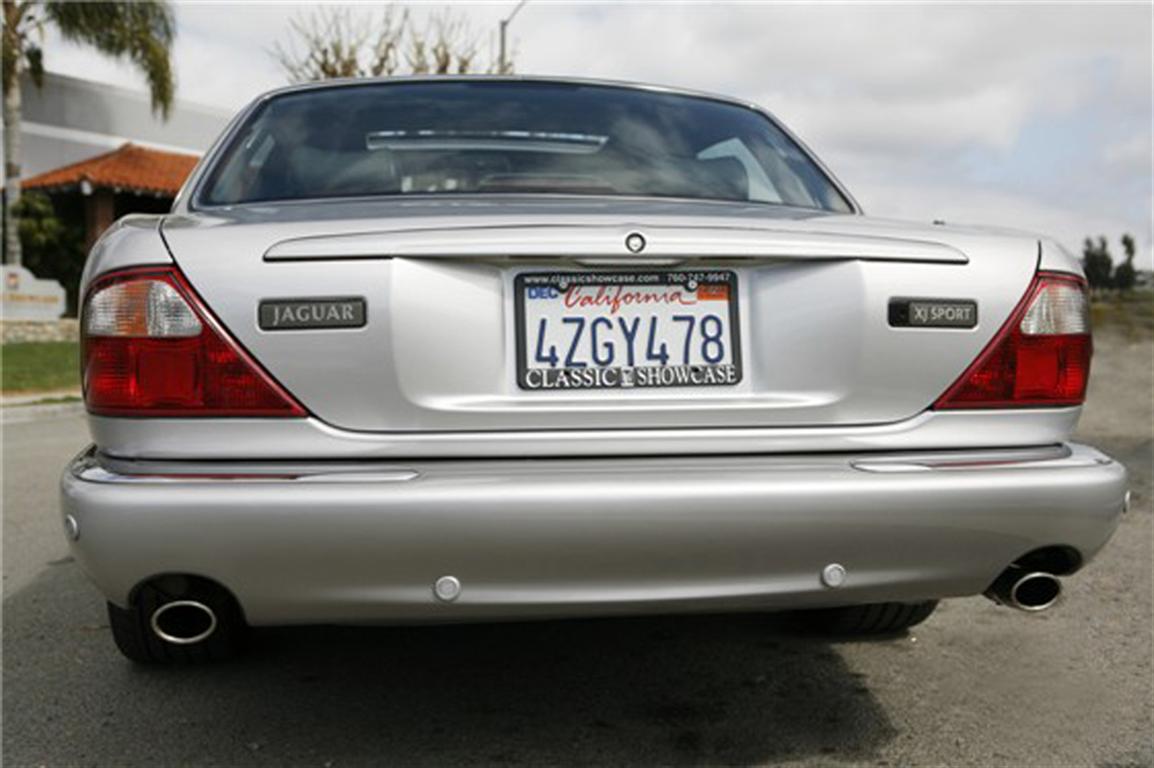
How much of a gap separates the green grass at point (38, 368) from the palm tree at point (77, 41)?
4773 mm

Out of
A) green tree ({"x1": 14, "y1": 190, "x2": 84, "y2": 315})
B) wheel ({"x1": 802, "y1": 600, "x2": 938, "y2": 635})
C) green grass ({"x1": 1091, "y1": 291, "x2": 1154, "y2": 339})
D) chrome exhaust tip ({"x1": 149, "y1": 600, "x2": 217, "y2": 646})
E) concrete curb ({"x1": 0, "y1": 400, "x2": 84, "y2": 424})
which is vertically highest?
green tree ({"x1": 14, "y1": 190, "x2": 84, "y2": 315})

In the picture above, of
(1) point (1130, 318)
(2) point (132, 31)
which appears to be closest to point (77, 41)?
(2) point (132, 31)

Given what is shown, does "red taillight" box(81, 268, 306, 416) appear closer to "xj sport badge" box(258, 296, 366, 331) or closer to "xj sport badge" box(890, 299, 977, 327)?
"xj sport badge" box(258, 296, 366, 331)

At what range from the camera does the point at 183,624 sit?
7.09 ft

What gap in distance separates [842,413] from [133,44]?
70.6ft

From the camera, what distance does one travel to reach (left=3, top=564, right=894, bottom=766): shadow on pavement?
247cm

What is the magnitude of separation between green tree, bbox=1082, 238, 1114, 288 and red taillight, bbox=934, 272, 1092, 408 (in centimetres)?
3161

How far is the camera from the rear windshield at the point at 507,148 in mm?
2721

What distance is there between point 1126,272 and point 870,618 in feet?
101

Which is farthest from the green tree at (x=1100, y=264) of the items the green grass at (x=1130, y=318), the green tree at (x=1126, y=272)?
the green grass at (x=1130, y=318)

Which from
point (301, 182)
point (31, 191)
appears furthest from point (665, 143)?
point (31, 191)

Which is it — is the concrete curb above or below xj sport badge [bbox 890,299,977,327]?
below

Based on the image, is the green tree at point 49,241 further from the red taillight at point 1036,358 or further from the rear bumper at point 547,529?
the red taillight at point 1036,358

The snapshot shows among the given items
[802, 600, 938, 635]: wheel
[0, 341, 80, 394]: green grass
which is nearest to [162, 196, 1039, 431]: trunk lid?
[802, 600, 938, 635]: wheel
